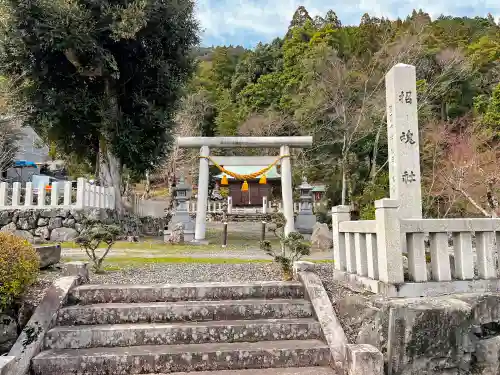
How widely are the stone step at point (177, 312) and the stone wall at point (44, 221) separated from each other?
850cm

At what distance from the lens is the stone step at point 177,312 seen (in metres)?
4.48

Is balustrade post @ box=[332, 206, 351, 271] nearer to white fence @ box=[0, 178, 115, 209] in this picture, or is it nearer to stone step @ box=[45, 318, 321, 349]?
stone step @ box=[45, 318, 321, 349]

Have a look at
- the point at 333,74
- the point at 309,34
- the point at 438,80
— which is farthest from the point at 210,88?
the point at 438,80

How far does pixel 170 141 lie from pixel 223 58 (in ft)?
99.7

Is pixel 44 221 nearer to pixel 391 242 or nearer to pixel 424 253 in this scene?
pixel 391 242

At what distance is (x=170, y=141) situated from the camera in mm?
15680

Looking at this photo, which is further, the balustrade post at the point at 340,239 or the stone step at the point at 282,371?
the balustrade post at the point at 340,239

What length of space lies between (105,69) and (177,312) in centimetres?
1114

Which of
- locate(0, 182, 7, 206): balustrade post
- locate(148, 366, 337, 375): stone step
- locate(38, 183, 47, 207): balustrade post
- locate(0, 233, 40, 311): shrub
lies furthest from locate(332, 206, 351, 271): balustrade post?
locate(0, 182, 7, 206): balustrade post

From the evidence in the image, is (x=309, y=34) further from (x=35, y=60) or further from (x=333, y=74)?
(x=35, y=60)

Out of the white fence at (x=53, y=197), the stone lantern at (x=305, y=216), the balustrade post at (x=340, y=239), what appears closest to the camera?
the balustrade post at (x=340, y=239)

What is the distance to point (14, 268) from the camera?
13.6 feet

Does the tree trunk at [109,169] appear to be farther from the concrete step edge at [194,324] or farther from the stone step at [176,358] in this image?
the stone step at [176,358]

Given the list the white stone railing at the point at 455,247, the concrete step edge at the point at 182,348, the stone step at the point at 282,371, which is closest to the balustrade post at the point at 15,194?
the concrete step edge at the point at 182,348
